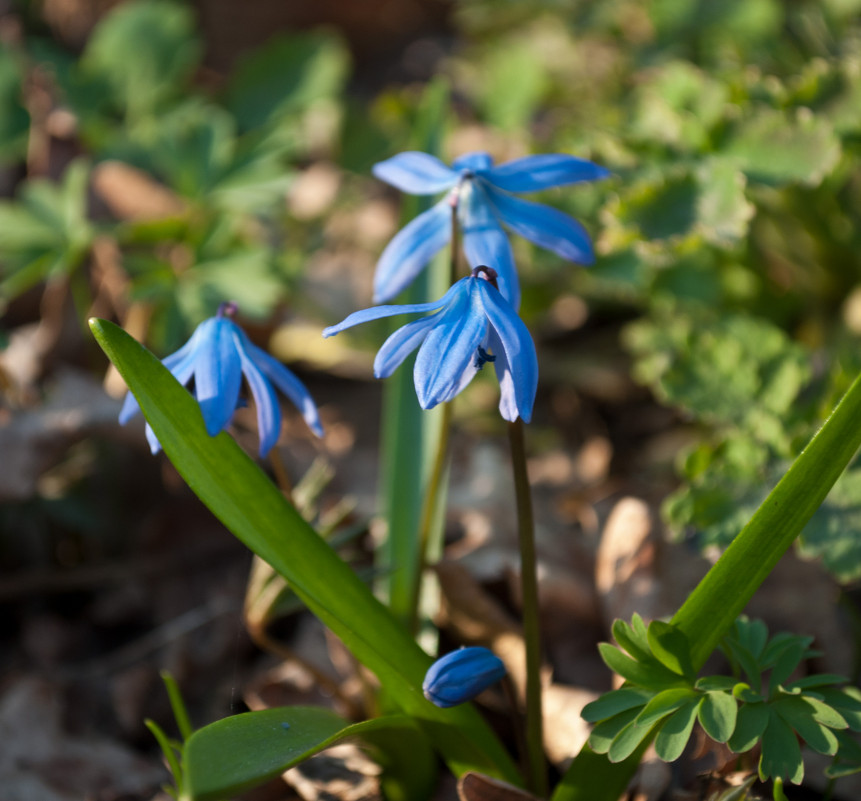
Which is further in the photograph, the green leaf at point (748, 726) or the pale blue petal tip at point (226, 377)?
the pale blue petal tip at point (226, 377)

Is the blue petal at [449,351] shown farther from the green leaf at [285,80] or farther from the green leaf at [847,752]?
the green leaf at [285,80]

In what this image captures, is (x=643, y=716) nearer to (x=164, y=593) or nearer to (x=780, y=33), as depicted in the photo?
(x=164, y=593)

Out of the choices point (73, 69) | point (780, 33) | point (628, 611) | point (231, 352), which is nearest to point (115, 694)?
point (231, 352)

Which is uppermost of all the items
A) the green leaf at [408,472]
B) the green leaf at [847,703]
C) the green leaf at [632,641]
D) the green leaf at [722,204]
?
the green leaf at [722,204]

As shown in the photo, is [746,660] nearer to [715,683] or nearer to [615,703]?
[715,683]

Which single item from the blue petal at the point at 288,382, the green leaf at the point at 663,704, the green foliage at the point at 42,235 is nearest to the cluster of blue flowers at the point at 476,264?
the blue petal at the point at 288,382

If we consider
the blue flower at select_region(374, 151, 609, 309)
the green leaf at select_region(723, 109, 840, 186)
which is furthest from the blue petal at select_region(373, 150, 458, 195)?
the green leaf at select_region(723, 109, 840, 186)

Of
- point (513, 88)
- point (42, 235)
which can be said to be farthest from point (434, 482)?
point (513, 88)
